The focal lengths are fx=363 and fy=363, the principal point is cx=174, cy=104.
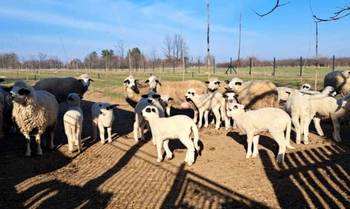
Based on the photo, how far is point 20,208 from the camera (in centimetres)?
641

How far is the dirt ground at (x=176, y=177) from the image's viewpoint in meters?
6.57

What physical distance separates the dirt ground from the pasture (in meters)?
0.01

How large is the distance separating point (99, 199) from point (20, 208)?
1.37m

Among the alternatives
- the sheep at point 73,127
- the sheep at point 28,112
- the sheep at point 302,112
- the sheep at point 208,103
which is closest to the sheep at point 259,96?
the sheep at point 208,103

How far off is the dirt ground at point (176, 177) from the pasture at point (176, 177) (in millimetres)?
14

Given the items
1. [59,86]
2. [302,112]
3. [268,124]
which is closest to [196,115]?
[302,112]

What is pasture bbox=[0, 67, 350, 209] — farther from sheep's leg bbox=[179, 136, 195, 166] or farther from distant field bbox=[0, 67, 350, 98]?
distant field bbox=[0, 67, 350, 98]

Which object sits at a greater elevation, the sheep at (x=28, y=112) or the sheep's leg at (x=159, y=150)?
the sheep at (x=28, y=112)

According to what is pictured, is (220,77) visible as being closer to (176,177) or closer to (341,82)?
(341,82)

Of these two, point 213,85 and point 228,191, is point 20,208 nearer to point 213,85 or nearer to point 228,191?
point 228,191

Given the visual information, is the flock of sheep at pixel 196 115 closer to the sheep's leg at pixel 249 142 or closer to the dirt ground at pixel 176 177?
the sheep's leg at pixel 249 142

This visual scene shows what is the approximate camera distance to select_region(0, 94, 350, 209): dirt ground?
657 cm

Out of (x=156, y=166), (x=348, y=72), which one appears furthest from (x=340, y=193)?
(x=348, y=72)

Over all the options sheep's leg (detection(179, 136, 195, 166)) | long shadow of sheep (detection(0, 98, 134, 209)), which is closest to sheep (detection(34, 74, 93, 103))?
long shadow of sheep (detection(0, 98, 134, 209))
